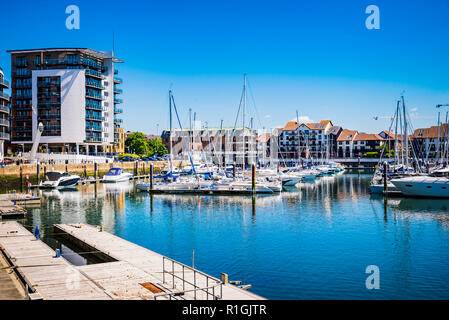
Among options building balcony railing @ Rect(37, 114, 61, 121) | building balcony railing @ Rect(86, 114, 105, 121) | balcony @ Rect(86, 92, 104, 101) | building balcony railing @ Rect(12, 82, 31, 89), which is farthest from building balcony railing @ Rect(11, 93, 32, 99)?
building balcony railing @ Rect(86, 114, 105, 121)

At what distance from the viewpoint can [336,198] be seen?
6550 cm

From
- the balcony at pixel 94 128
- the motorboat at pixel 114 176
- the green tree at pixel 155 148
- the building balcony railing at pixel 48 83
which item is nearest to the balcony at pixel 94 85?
the building balcony railing at pixel 48 83

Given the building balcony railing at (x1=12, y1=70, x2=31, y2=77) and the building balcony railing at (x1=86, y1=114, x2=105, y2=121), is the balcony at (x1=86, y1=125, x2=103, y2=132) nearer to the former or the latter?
the building balcony railing at (x1=86, y1=114, x2=105, y2=121)

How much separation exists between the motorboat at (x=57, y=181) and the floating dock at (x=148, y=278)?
171 feet

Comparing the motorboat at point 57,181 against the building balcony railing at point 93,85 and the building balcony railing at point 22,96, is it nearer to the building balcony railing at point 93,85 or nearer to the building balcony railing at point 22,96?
the building balcony railing at point 93,85

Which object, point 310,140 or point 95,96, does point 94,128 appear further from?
point 310,140

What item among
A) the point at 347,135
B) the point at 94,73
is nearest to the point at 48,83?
the point at 94,73

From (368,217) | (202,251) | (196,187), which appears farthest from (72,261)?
(196,187)

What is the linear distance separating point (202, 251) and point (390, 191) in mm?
45780

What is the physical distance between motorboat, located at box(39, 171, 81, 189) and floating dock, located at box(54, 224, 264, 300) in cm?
5221

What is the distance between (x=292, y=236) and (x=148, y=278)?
63.4ft

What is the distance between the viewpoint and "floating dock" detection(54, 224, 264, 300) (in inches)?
661

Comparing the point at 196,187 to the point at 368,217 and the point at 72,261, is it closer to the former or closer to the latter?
the point at 368,217
